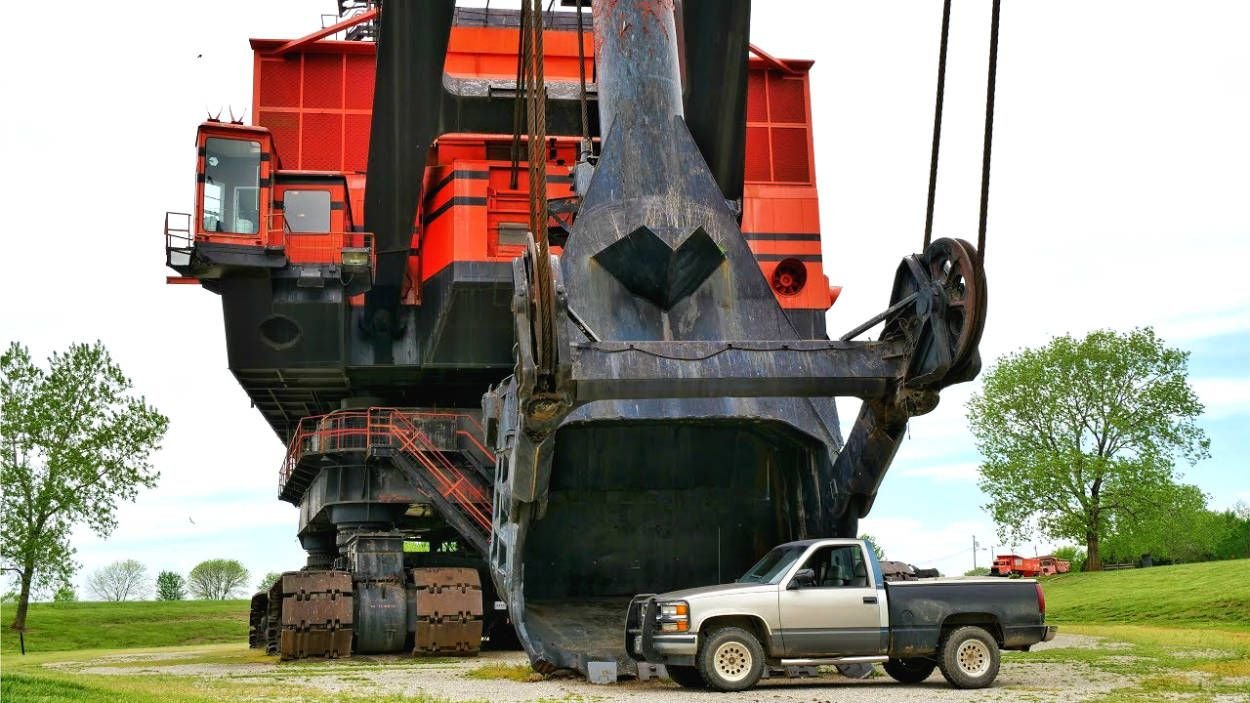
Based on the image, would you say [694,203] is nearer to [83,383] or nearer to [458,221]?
[458,221]

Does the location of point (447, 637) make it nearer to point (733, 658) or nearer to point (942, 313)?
point (733, 658)

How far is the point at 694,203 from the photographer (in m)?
15.7

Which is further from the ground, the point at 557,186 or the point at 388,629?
the point at 557,186

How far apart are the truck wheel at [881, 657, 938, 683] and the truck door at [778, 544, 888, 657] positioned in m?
1.12

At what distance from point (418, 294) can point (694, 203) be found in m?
9.41

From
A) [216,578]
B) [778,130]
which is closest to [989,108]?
A: [778,130]

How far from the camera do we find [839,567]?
1324 cm

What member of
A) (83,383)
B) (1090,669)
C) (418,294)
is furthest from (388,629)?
(83,383)

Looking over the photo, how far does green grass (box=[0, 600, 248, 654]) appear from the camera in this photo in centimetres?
3766

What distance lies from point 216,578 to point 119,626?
6841cm

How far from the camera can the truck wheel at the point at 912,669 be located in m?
13.7

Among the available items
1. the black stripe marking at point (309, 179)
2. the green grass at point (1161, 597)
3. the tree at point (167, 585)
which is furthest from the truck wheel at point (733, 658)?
A: the tree at point (167, 585)

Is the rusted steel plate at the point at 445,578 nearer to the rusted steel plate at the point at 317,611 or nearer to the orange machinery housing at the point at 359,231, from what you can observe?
the rusted steel plate at the point at 317,611

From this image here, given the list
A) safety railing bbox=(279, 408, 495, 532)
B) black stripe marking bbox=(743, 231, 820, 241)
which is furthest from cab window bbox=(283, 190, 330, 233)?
black stripe marking bbox=(743, 231, 820, 241)
